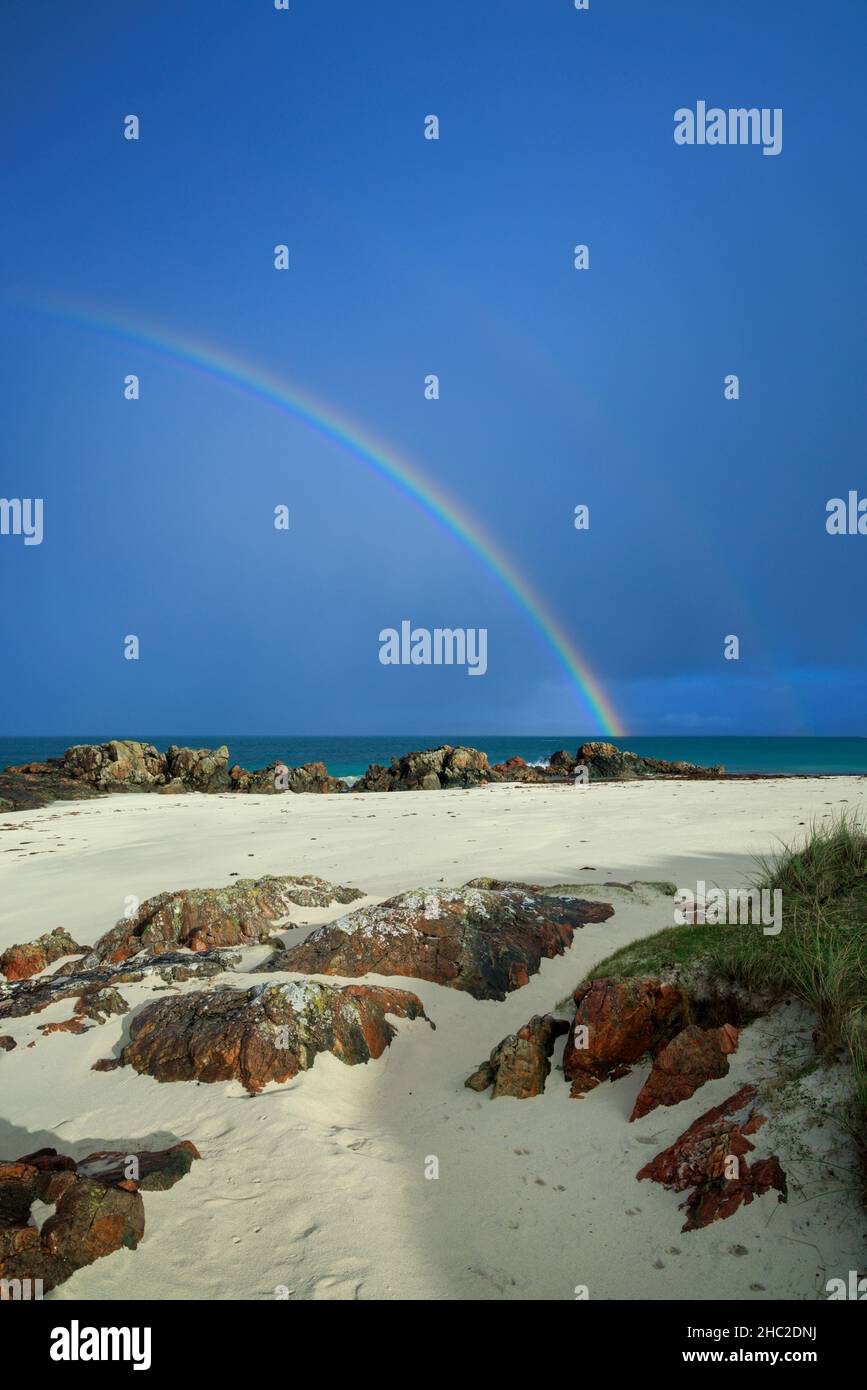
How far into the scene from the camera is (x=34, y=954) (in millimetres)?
8617

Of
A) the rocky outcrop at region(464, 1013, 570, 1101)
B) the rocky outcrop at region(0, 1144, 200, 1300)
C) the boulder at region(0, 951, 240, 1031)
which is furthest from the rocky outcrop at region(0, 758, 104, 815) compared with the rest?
the rocky outcrop at region(464, 1013, 570, 1101)

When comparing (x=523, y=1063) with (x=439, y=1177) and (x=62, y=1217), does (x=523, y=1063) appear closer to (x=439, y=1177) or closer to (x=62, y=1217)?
(x=439, y=1177)

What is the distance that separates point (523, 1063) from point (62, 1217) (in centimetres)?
326

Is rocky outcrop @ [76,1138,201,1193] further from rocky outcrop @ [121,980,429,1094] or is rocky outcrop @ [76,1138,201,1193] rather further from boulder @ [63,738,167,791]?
boulder @ [63,738,167,791]

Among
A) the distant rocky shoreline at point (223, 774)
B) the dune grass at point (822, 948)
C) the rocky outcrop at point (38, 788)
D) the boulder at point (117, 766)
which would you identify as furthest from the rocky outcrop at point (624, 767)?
the dune grass at point (822, 948)

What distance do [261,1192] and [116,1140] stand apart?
135 cm

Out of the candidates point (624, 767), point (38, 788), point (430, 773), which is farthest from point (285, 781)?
point (624, 767)

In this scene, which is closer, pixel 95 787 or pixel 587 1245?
pixel 587 1245

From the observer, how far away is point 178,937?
30.2ft

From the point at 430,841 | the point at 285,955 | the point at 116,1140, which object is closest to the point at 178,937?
the point at 285,955

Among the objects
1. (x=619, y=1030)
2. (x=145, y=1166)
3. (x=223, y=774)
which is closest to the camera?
(x=145, y=1166)

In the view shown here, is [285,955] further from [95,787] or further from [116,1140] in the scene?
[95,787]

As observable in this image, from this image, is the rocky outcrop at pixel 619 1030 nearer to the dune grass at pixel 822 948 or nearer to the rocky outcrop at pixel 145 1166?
the dune grass at pixel 822 948
